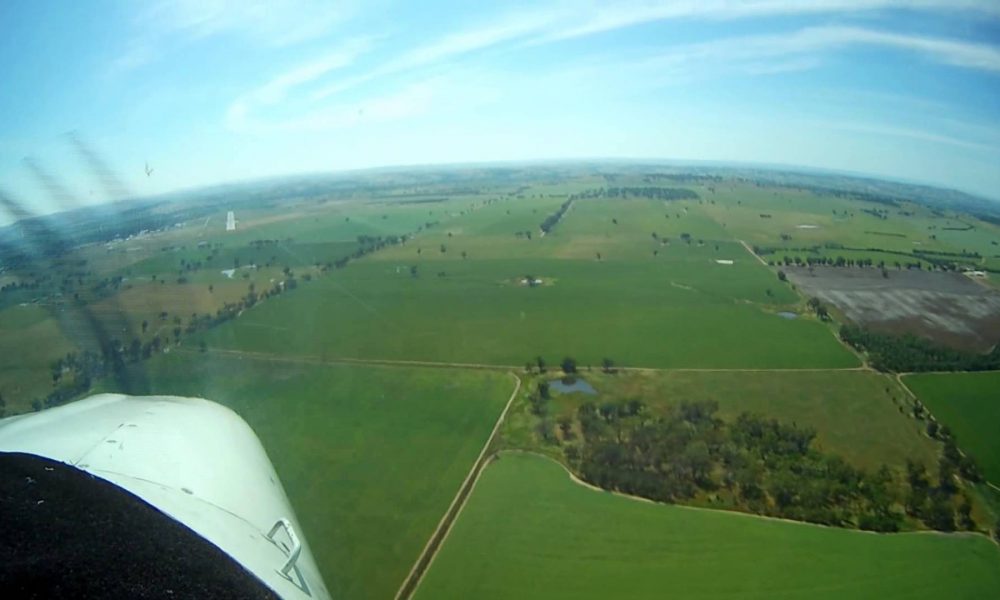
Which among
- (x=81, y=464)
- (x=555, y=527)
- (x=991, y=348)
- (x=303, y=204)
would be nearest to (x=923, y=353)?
(x=991, y=348)

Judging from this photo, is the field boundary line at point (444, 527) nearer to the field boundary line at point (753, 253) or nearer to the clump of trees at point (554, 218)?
the field boundary line at point (753, 253)

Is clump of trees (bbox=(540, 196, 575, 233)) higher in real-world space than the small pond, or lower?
higher

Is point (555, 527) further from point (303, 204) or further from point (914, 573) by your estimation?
point (303, 204)

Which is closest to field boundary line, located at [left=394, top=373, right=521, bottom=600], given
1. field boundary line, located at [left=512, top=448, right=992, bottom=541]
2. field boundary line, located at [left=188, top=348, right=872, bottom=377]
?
field boundary line, located at [left=512, top=448, right=992, bottom=541]

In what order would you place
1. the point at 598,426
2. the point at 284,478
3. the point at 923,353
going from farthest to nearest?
the point at 923,353 < the point at 598,426 < the point at 284,478

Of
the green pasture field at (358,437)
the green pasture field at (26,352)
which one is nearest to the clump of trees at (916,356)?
the green pasture field at (358,437)

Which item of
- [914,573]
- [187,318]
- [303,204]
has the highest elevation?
[303,204]

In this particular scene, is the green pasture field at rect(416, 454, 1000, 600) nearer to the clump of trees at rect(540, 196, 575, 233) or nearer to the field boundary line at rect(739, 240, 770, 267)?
the field boundary line at rect(739, 240, 770, 267)
